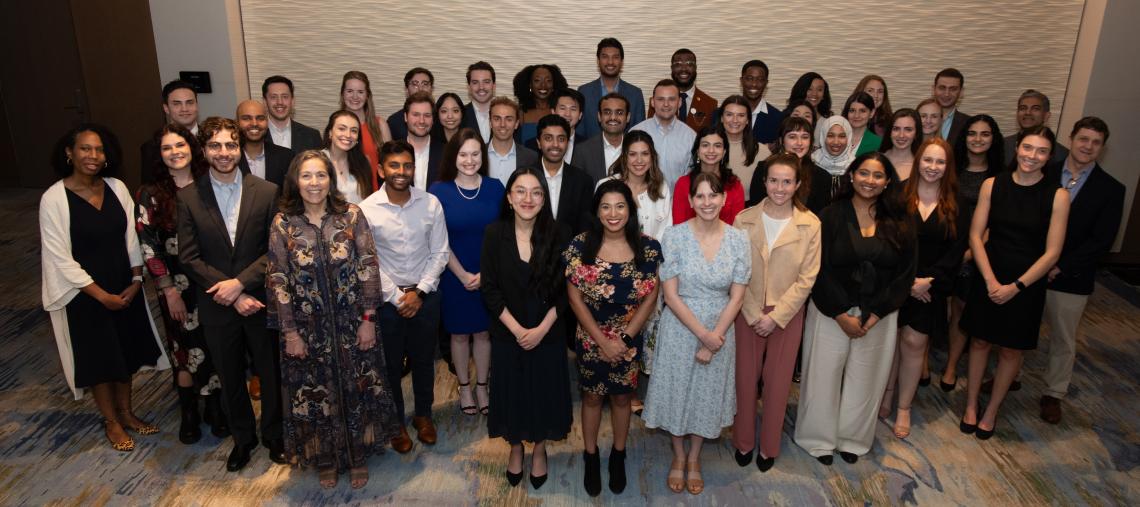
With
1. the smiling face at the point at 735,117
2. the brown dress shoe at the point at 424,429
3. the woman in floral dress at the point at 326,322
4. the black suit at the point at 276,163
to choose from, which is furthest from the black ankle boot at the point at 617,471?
the black suit at the point at 276,163

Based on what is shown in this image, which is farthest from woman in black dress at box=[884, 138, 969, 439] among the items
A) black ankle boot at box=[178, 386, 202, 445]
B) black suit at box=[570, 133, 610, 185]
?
black ankle boot at box=[178, 386, 202, 445]

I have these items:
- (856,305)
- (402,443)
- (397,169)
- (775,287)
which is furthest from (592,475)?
(397,169)

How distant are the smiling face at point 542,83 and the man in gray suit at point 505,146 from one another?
92 centimetres

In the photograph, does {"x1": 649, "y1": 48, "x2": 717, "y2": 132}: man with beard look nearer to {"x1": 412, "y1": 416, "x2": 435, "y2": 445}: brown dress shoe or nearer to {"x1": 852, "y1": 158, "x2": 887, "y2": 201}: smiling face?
{"x1": 852, "y1": 158, "x2": 887, "y2": 201}: smiling face

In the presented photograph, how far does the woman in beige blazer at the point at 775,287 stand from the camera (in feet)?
11.1

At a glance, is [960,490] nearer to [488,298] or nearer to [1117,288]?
[488,298]

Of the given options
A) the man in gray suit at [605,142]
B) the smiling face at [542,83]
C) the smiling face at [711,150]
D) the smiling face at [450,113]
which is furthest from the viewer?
the smiling face at [542,83]

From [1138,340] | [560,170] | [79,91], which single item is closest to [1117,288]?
[1138,340]

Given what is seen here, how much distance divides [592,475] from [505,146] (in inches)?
80.1

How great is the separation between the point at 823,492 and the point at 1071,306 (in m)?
1.92

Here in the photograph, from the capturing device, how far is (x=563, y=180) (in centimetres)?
416

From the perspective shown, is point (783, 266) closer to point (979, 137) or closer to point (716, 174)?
point (716, 174)

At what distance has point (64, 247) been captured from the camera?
11.5 ft

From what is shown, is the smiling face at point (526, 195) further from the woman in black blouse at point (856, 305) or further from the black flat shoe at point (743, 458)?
the black flat shoe at point (743, 458)
